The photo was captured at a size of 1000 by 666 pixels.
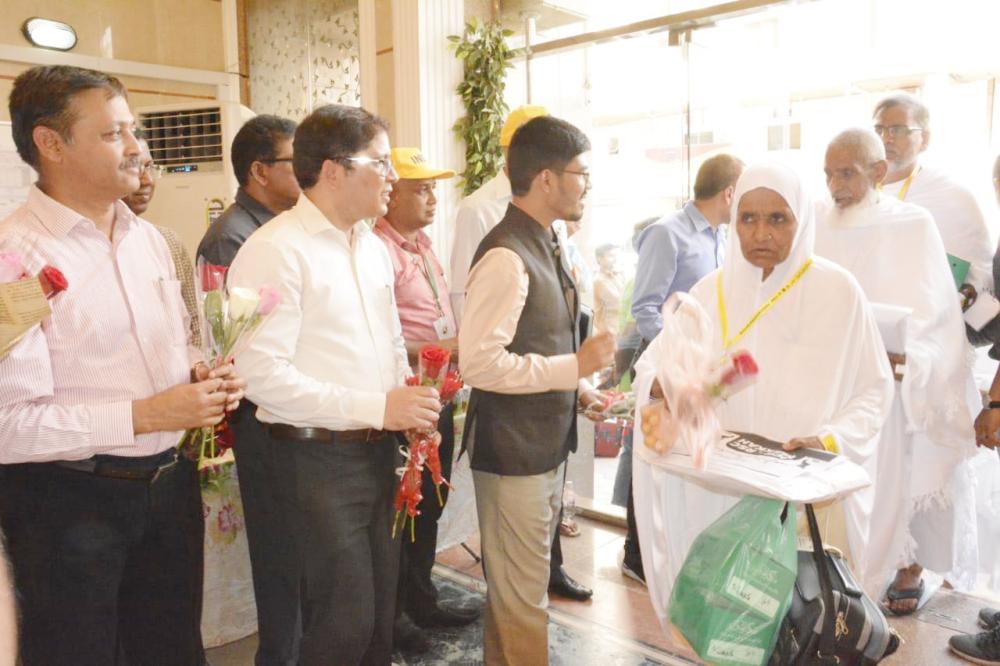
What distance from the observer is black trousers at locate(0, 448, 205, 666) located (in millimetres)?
1563

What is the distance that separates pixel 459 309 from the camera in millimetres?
3299

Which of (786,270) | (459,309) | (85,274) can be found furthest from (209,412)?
(459,309)

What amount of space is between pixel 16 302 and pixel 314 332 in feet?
2.26

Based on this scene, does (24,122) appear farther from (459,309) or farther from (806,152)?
(806,152)

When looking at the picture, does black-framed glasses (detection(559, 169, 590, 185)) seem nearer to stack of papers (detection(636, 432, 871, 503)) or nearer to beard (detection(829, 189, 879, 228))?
stack of papers (detection(636, 432, 871, 503))

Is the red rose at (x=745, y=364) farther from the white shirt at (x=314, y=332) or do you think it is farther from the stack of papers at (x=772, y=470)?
the white shirt at (x=314, y=332)

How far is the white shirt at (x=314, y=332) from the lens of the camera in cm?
176

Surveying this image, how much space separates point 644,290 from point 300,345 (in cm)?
193

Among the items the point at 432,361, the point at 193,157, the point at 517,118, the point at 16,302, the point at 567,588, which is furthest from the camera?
the point at 193,157

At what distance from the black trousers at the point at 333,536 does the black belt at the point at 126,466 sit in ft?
0.89

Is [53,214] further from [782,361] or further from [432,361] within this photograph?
[782,361]

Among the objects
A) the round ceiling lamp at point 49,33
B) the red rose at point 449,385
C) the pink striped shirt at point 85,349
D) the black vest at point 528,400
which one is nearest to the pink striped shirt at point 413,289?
the black vest at point 528,400

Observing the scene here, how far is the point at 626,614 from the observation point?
306 cm

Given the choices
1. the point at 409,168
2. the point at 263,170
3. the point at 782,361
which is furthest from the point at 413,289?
the point at 782,361
